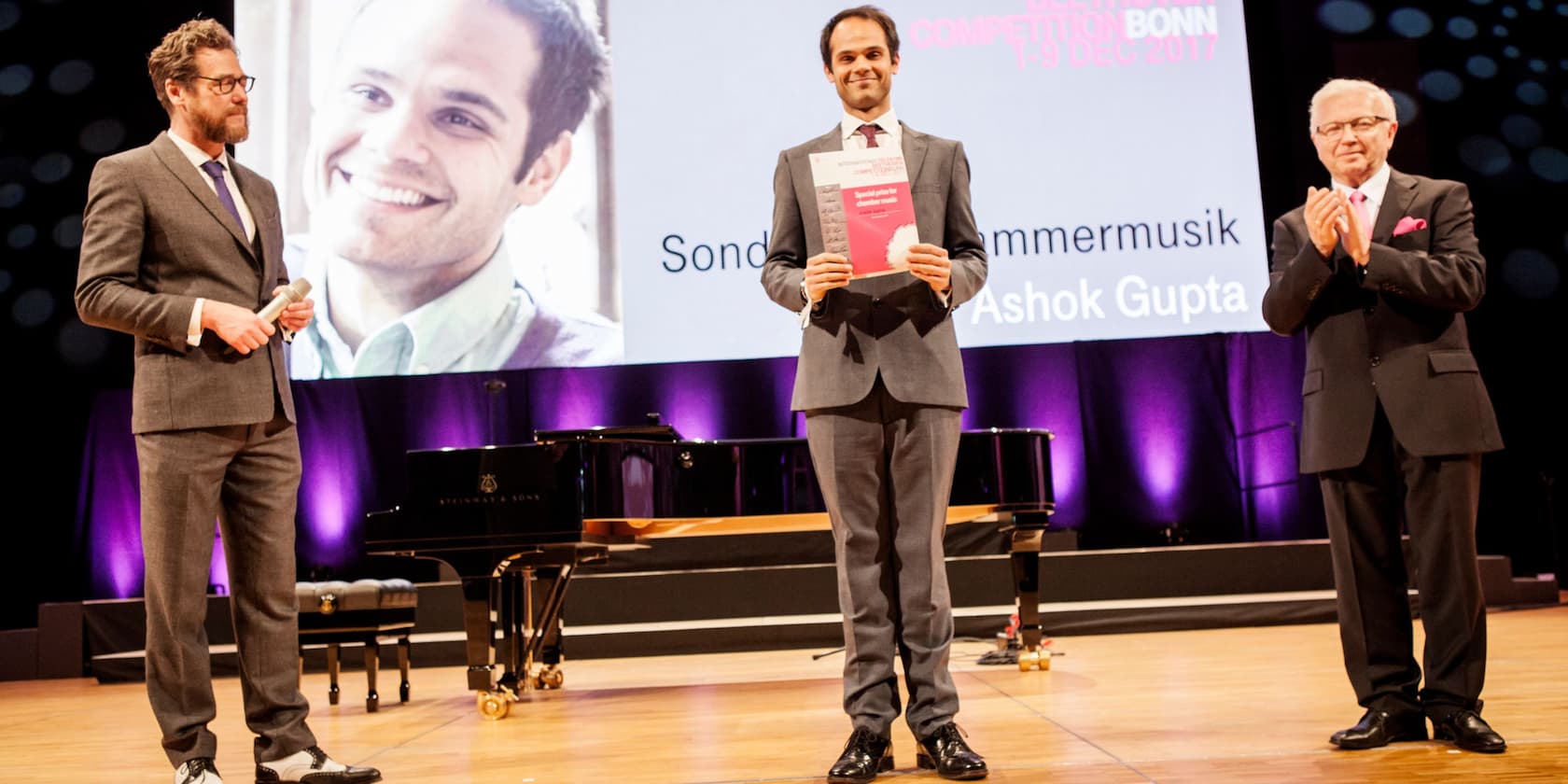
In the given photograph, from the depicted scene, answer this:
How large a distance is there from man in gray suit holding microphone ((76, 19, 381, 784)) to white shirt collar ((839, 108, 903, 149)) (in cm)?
121

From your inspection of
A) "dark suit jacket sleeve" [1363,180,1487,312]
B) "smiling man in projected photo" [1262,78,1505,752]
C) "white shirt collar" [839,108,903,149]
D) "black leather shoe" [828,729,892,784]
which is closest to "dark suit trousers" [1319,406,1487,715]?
"smiling man in projected photo" [1262,78,1505,752]

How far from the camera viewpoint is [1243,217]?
7.60 m

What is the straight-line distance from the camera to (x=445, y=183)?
7.55 metres

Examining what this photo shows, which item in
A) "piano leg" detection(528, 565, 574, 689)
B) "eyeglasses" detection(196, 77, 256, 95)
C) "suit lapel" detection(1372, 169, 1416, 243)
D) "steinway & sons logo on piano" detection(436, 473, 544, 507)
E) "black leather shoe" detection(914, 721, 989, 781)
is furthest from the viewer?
"piano leg" detection(528, 565, 574, 689)

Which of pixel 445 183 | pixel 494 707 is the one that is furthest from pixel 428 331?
pixel 494 707

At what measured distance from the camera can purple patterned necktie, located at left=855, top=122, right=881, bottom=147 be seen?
258 cm

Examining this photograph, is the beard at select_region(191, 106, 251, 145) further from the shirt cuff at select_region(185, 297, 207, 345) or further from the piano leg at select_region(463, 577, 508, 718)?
the piano leg at select_region(463, 577, 508, 718)

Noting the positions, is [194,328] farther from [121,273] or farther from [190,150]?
[190,150]

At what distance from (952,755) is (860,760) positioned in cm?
18

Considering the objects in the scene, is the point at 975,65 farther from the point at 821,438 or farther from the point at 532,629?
the point at 821,438

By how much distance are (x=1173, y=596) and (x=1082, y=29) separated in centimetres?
344

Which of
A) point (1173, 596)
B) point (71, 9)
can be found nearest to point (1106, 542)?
point (1173, 596)

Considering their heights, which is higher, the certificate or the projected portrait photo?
the projected portrait photo

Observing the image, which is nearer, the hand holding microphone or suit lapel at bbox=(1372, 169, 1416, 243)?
the hand holding microphone
